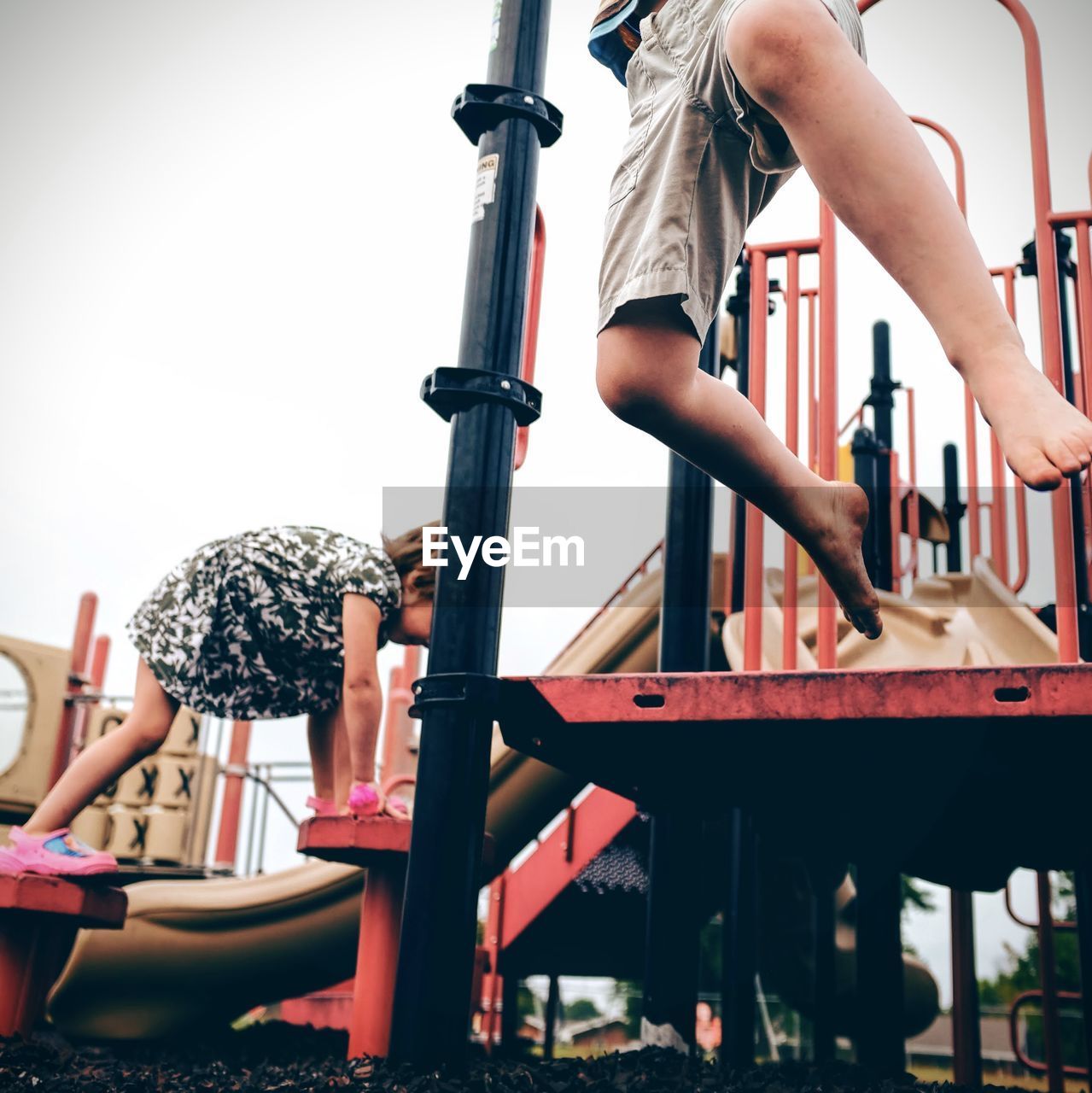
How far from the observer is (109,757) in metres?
2.79

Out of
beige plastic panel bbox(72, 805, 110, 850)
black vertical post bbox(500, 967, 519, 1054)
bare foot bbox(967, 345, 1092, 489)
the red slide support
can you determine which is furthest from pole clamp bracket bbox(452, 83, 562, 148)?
beige plastic panel bbox(72, 805, 110, 850)

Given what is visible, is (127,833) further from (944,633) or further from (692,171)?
(692,171)

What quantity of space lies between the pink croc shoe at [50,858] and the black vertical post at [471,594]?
1298 millimetres

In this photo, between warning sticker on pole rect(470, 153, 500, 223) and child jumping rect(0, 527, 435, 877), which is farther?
child jumping rect(0, 527, 435, 877)

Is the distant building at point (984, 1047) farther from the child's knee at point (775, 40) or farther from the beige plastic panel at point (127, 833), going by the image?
the child's knee at point (775, 40)

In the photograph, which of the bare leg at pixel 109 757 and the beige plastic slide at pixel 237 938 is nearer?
the bare leg at pixel 109 757

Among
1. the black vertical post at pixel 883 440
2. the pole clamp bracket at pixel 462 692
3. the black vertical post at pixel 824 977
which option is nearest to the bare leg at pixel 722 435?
the pole clamp bracket at pixel 462 692

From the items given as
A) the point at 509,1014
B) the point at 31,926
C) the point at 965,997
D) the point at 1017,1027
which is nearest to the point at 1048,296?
the point at 31,926

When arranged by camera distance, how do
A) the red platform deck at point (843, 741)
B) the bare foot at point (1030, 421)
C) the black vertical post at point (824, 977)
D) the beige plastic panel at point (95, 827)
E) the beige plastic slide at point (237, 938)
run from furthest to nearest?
the beige plastic panel at point (95, 827) → the black vertical post at point (824, 977) → the beige plastic slide at point (237, 938) → the red platform deck at point (843, 741) → the bare foot at point (1030, 421)

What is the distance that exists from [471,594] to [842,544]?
58 centimetres

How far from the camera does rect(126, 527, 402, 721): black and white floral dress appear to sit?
9.45 feet

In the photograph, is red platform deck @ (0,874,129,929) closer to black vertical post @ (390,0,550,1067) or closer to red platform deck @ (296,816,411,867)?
red platform deck @ (296,816,411,867)

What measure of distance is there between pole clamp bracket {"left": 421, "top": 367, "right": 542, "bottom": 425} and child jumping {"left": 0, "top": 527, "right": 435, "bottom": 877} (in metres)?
0.95

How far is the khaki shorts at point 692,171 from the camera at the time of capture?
153 centimetres
